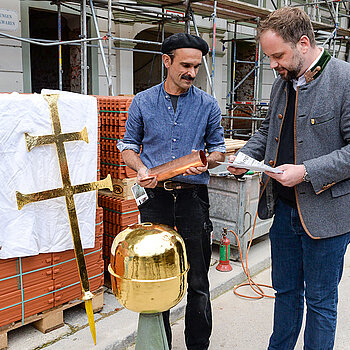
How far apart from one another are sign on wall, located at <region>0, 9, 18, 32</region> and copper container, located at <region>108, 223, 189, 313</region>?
6.20 meters

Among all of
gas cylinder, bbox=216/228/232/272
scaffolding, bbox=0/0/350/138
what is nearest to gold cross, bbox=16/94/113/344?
gas cylinder, bbox=216/228/232/272

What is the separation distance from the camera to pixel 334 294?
2326 mm

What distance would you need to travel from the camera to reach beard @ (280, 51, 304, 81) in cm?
213

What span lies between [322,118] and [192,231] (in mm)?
1027

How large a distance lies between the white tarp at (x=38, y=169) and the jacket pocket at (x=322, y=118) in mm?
1590

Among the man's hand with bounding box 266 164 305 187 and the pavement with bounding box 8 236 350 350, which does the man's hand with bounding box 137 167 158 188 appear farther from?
the pavement with bounding box 8 236 350 350

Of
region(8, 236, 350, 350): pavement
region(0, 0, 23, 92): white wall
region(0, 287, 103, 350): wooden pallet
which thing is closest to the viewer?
region(0, 287, 103, 350): wooden pallet

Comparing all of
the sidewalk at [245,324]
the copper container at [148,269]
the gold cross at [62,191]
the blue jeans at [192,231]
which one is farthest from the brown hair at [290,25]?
the sidewalk at [245,324]

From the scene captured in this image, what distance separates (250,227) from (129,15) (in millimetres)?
5642

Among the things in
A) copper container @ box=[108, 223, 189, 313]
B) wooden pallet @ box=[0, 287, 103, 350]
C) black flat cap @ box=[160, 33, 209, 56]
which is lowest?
wooden pallet @ box=[0, 287, 103, 350]

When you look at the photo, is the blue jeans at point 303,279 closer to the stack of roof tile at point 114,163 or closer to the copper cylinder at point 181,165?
the copper cylinder at point 181,165

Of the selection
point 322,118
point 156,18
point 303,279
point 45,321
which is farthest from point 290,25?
point 156,18

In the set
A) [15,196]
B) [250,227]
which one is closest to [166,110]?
[15,196]

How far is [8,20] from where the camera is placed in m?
6.64
